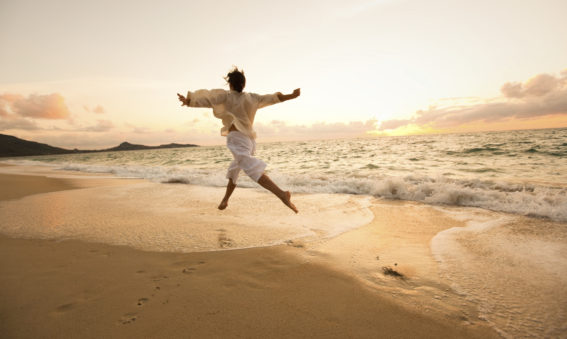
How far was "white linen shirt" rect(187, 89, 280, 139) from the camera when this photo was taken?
3875 millimetres

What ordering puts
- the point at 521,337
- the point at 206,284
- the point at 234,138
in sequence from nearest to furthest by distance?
1. the point at 521,337
2. the point at 206,284
3. the point at 234,138

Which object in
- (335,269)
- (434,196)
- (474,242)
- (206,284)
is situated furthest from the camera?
(434,196)

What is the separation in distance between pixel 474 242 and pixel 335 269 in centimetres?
211

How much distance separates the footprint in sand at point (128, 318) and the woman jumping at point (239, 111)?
225 cm

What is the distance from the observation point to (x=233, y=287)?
234cm

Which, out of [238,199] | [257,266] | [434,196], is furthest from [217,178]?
[257,266]

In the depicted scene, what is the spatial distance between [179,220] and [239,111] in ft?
7.06

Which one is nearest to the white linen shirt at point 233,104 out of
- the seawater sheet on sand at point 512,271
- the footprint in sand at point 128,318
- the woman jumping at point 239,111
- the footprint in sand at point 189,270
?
the woman jumping at point 239,111

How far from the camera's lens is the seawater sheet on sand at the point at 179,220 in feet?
12.1

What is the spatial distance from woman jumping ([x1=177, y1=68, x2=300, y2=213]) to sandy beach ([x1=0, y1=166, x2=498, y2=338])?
0.92 metres

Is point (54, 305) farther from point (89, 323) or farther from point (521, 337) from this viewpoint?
point (521, 337)

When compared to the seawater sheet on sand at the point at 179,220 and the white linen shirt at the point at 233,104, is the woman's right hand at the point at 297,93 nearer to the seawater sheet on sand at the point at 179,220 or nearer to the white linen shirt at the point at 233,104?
the white linen shirt at the point at 233,104

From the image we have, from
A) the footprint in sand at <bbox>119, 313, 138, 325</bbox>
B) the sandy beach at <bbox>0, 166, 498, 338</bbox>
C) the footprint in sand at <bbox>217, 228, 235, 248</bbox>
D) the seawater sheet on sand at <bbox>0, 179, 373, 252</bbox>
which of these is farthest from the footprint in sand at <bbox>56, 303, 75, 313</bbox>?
the footprint in sand at <bbox>217, 228, 235, 248</bbox>

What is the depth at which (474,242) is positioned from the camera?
3.55 meters
